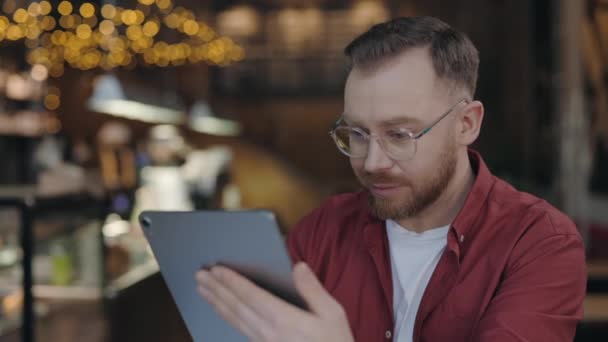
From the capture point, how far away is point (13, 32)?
9.51m

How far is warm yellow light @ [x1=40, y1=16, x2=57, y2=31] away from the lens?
9617 mm

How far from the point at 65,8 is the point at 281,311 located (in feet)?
29.2

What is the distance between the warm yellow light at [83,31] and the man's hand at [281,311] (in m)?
8.95

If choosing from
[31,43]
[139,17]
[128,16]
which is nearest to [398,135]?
[128,16]

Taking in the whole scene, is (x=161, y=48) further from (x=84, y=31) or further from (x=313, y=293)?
(x=313, y=293)

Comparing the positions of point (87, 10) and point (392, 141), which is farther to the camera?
point (87, 10)

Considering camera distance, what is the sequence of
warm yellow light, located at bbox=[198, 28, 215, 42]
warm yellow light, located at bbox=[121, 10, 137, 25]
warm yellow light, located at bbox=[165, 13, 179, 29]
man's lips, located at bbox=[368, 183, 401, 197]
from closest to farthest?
man's lips, located at bbox=[368, 183, 401, 197] → warm yellow light, located at bbox=[121, 10, 137, 25] → warm yellow light, located at bbox=[165, 13, 179, 29] → warm yellow light, located at bbox=[198, 28, 215, 42]

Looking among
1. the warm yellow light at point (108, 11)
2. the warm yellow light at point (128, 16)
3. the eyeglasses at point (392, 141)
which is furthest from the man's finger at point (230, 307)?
the warm yellow light at point (128, 16)

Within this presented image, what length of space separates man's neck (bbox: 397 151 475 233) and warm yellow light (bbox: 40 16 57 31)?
881cm

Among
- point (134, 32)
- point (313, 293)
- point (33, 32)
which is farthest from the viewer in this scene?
point (134, 32)

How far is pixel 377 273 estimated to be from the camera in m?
1.60

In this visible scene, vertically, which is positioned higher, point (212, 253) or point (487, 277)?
point (212, 253)

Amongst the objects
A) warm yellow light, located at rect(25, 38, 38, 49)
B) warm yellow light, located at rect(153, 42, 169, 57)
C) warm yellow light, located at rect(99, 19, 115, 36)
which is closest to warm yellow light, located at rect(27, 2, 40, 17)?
warm yellow light, located at rect(99, 19, 115, 36)

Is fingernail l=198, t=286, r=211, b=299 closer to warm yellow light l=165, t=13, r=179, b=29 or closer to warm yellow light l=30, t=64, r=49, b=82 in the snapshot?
warm yellow light l=30, t=64, r=49, b=82
